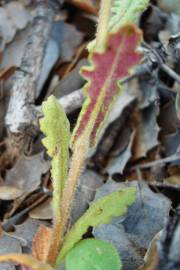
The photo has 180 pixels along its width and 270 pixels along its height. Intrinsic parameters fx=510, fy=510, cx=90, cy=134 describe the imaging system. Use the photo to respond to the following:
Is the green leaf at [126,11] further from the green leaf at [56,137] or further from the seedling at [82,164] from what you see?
the green leaf at [56,137]

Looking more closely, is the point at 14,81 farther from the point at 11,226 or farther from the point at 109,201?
the point at 109,201

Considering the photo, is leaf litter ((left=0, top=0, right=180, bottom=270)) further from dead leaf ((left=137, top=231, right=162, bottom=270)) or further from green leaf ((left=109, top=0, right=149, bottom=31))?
green leaf ((left=109, top=0, right=149, bottom=31))

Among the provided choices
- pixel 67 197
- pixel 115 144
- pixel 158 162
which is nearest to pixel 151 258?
pixel 67 197

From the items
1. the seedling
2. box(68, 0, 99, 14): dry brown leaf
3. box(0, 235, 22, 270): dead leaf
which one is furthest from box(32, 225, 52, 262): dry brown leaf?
box(68, 0, 99, 14): dry brown leaf

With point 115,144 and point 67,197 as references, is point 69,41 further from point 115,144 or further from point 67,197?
point 67,197

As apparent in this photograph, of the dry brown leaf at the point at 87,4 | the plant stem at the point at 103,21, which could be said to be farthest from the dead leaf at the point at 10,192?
the dry brown leaf at the point at 87,4

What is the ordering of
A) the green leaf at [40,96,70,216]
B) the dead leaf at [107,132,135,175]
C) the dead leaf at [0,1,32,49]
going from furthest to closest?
1. the dead leaf at [0,1,32,49]
2. the dead leaf at [107,132,135,175]
3. the green leaf at [40,96,70,216]
